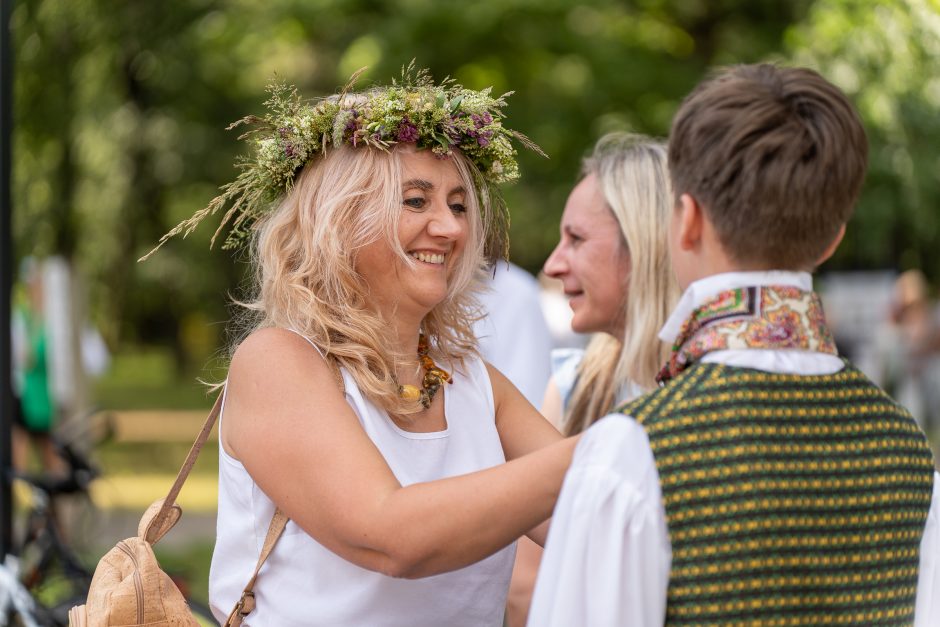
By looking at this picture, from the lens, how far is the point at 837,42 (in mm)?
6562

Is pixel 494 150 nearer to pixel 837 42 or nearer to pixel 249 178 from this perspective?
pixel 249 178

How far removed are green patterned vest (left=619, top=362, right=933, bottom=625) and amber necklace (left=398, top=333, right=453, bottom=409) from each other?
2.61 ft

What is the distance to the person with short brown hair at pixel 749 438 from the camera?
1.71 m

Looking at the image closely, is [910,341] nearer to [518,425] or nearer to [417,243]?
[518,425]

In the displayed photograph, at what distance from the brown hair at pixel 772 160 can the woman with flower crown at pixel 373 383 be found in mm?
499

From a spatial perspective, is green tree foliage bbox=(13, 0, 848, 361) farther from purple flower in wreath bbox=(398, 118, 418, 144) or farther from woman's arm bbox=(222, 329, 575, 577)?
woman's arm bbox=(222, 329, 575, 577)

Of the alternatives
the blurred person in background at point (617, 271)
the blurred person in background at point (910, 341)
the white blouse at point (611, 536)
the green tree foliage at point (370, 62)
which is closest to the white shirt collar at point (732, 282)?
the white blouse at point (611, 536)

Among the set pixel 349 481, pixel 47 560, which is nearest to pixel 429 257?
pixel 349 481

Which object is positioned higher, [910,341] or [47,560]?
[47,560]

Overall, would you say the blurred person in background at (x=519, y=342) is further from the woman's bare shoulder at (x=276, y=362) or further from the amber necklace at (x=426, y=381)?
the woman's bare shoulder at (x=276, y=362)

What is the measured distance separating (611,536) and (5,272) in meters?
3.80

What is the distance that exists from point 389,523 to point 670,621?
486 mm

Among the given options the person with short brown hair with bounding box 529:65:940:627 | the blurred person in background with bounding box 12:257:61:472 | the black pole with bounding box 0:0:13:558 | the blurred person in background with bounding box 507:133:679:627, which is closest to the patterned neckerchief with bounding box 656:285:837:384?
the person with short brown hair with bounding box 529:65:940:627

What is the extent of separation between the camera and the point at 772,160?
67.9 inches
